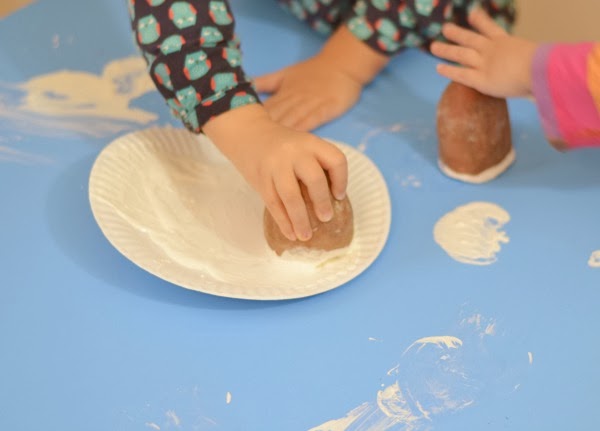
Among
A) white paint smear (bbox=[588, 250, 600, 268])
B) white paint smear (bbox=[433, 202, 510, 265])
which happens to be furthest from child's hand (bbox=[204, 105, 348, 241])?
white paint smear (bbox=[588, 250, 600, 268])

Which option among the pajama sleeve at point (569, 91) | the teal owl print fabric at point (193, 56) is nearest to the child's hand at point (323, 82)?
the teal owl print fabric at point (193, 56)

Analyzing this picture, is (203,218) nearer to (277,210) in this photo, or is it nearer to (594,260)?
(277,210)

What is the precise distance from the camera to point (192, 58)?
0.64 meters

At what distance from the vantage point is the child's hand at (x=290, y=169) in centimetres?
56

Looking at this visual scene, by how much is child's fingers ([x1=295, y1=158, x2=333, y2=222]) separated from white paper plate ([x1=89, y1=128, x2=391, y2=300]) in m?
0.06

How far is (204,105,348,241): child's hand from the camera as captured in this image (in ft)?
1.83

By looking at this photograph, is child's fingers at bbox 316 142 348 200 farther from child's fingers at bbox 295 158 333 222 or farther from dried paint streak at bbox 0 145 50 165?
dried paint streak at bbox 0 145 50 165

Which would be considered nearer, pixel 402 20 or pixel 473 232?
pixel 473 232

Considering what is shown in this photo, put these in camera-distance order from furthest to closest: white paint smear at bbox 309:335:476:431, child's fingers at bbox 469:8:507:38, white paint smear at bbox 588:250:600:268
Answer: child's fingers at bbox 469:8:507:38
white paint smear at bbox 588:250:600:268
white paint smear at bbox 309:335:476:431

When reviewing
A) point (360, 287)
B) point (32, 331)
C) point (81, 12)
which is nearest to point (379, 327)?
point (360, 287)

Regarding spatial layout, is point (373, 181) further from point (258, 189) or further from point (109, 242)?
point (109, 242)

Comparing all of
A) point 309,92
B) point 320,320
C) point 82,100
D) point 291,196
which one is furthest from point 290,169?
point 82,100

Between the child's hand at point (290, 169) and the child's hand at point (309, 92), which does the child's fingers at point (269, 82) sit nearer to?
the child's hand at point (309, 92)

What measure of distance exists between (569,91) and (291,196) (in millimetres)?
252
